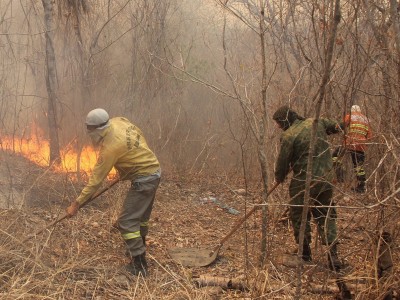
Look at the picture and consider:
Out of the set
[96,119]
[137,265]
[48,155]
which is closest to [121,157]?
[96,119]

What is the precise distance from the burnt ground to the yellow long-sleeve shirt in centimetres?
51

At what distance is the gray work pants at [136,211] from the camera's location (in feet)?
15.7

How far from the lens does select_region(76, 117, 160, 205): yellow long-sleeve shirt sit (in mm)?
4570

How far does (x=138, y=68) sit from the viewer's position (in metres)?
9.20

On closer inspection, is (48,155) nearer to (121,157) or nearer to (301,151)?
(121,157)

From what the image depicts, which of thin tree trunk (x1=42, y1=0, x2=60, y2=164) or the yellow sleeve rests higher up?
thin tree trunk (x1=42, y1=0, x2=60, y2=164)

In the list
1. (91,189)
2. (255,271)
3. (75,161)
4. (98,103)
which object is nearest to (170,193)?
(75,161)

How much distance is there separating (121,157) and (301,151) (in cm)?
201

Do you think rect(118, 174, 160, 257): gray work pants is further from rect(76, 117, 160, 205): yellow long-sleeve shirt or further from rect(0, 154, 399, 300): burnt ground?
rect(0, 154, 399, 300): burnt ground

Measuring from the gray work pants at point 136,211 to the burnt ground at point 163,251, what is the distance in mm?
318

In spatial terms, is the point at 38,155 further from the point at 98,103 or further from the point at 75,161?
the point at 98,103

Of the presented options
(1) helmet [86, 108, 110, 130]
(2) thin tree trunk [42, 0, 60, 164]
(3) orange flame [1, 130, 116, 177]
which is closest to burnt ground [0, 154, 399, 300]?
(3) orange flame [1, 130, 116, 177]

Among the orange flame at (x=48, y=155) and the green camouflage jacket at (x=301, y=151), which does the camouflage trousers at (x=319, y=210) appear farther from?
the orange flame at (x=48, y=155)

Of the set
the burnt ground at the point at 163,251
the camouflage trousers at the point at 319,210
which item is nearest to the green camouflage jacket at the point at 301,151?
the camouflage trousers at the point at 319,210
